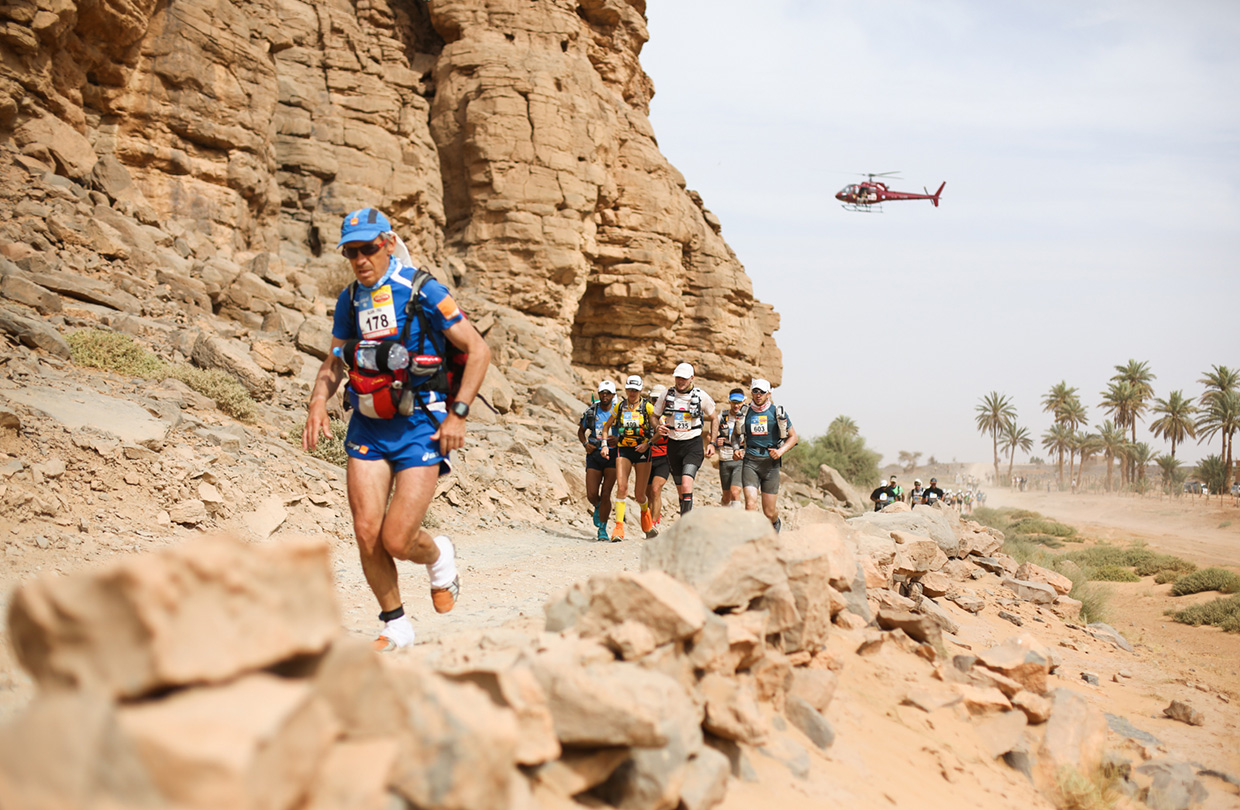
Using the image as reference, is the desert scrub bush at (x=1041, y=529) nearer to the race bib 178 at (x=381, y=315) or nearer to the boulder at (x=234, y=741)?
the race bib 178 at (x=381, y=315)

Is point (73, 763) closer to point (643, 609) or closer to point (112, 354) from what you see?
point (643, 609)

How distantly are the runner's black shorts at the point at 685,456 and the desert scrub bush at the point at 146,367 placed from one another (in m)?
5.39

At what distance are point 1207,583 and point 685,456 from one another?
45.0 ft

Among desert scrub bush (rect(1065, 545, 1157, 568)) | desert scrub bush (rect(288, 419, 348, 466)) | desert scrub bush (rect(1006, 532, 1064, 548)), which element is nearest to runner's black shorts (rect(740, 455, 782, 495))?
desert scrub bush (rect(288, 419, 348, 466))

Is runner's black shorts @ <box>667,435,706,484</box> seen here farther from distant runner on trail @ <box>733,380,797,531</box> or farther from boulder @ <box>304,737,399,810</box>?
boulder @ <box>304,737,399,810</box>

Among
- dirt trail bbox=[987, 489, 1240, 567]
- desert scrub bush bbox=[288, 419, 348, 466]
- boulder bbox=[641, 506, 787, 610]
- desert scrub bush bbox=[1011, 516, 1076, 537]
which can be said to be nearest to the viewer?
boulder bbox=[641, 506, 787, 610]

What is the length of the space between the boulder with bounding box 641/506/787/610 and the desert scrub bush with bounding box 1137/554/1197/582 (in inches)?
780

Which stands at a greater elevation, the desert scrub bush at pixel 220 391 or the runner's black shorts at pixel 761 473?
the desert scrub bush at pixel 220 391

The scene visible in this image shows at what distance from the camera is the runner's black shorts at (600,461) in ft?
35.7

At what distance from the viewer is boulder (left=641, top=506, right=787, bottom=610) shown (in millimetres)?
3986

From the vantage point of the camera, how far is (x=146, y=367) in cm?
1017

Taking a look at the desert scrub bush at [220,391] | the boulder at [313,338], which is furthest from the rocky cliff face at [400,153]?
the desert scrub bush at [220,391]

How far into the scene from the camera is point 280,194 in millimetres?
20500

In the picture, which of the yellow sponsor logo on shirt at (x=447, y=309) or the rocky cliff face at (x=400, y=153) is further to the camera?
the rocky cliff face at (x=400, y=153)
